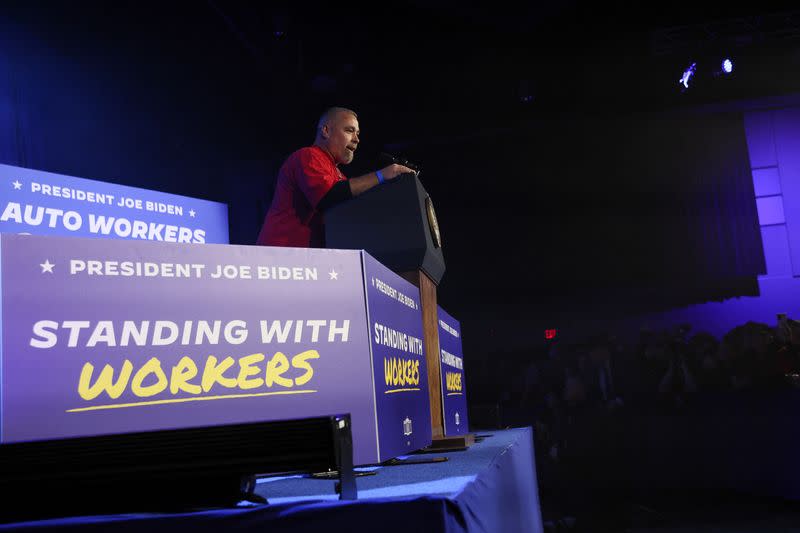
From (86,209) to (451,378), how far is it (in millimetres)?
1486

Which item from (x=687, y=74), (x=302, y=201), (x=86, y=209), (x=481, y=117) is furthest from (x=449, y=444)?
(x=687, y=74)

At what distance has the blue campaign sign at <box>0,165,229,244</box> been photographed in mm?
2281

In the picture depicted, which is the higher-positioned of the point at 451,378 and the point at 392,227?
the point at 392,227

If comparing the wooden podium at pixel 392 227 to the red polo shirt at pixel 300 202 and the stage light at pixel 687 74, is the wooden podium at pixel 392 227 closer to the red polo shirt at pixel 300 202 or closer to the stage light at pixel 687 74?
the red polo shirt at pixel 300 202

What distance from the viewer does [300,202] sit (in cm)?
184

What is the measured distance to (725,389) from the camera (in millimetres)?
5504

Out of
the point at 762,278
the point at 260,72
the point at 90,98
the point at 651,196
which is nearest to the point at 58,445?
the point at 90,98

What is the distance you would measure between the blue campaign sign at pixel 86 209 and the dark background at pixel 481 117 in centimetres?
166

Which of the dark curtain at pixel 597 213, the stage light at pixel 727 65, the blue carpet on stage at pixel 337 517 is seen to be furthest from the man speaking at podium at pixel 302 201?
the dark curtain at pixel 597 213

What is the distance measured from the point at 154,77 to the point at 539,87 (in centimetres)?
354

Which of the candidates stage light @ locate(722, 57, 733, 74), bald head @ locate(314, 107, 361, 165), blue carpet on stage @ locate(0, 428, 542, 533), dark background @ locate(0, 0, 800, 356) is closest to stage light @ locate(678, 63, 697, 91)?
dark background @ locate(0, 0, 800, 356)

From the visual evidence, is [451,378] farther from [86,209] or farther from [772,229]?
[772,229]

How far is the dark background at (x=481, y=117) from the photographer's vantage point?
4.39 metres

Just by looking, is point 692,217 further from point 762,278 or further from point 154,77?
point 154,77
